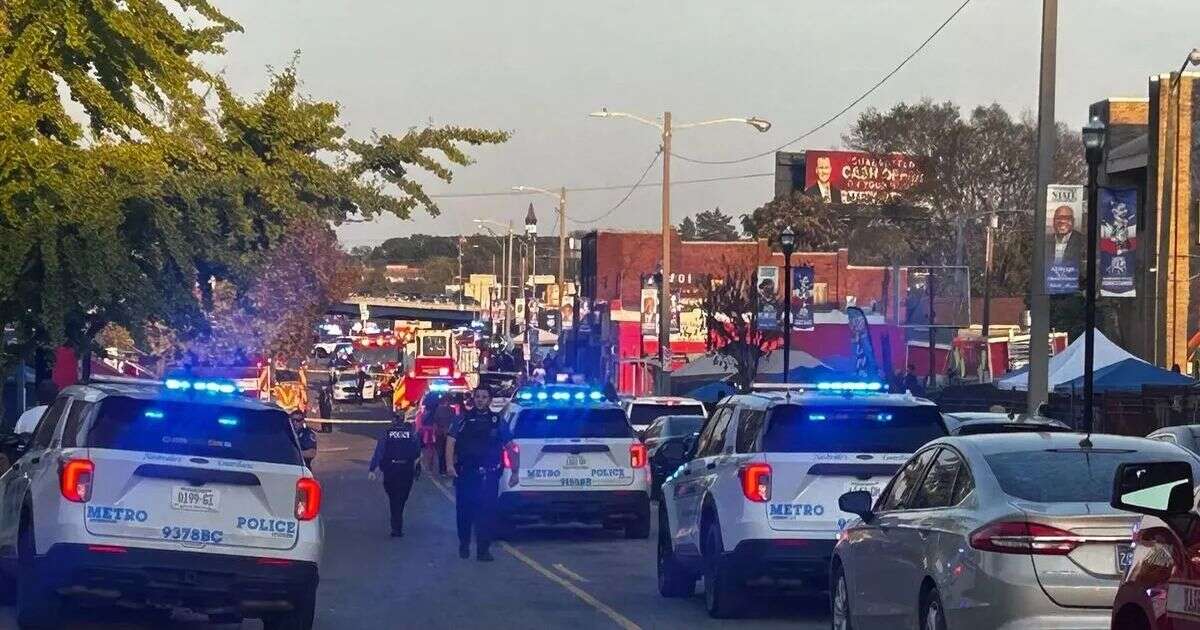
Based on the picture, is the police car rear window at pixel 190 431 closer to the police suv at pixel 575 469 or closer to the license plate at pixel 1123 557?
the license plate at pixel 1123 557

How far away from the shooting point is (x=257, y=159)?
57.6 ft

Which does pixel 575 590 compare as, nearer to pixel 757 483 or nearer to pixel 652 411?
pixel 757 483

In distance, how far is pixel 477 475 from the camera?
20734mm

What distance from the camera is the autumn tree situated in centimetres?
5181

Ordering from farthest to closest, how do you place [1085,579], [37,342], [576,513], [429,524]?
[429,524] < [576,513] < [37,342] < [1085,579]

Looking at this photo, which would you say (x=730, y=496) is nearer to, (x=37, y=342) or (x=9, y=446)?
(x=9, y=446)

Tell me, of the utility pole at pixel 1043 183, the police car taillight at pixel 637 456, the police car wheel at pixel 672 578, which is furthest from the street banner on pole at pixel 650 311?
the police car wheel at pixel 672 578

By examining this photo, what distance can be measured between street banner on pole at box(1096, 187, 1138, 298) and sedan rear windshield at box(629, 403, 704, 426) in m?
13.3

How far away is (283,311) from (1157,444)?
53.4 m

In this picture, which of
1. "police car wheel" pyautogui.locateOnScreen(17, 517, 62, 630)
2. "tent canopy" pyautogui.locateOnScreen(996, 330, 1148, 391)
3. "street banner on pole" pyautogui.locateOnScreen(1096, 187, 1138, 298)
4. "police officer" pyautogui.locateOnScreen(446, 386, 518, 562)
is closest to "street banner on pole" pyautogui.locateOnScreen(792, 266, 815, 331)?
"tent canopy" pyautogui.locateOnScreen(996, 330, 1148, 391)

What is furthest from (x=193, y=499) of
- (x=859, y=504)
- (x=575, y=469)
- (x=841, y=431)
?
(x=575, y=469)

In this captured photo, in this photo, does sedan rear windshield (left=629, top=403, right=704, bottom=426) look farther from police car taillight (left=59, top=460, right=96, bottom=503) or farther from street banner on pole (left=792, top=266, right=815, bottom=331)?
police car taillight (left=59, top=460, right=96, bottom=503)

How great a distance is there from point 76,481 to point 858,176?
3043 inches

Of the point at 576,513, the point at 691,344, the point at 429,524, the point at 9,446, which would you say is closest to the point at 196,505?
the point at 9,446
